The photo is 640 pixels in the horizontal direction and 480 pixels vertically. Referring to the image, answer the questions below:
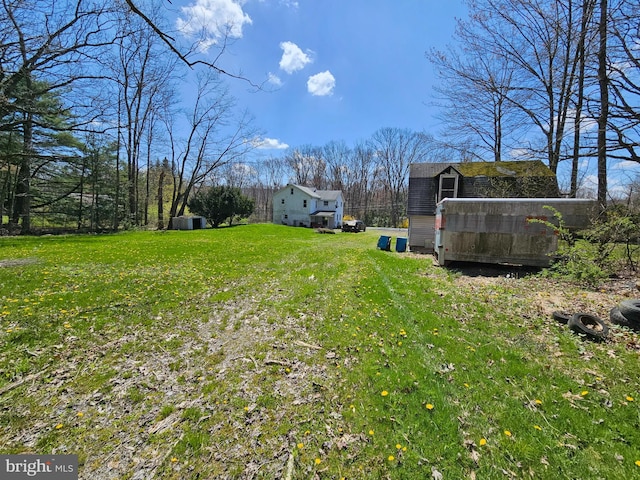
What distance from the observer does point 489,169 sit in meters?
15.8

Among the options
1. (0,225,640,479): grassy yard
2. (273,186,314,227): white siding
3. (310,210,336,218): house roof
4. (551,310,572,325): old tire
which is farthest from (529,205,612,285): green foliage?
(273,186,314,227): white siding

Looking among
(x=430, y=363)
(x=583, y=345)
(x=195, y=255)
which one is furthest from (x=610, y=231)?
(x=195, y=255)

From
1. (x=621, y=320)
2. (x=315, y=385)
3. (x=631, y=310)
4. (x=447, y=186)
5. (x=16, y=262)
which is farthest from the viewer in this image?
(x=447, y=186)

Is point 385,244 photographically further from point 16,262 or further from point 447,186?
point 16,262

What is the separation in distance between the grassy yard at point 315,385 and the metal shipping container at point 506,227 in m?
2.37

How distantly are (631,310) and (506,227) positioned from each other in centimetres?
469

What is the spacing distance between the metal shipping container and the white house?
2864 cm

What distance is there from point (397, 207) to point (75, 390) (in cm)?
4891

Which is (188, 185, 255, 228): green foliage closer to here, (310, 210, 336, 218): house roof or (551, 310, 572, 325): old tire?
(310, 210, 336, 218): house roof

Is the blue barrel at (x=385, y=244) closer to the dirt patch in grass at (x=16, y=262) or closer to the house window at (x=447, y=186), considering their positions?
the house window at (x=447, y=186)

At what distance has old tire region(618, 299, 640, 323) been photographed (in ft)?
13.8

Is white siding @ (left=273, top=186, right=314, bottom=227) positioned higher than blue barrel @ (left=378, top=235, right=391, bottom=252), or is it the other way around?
white siding @ (left=273, top=186, right=314, bottom=227)

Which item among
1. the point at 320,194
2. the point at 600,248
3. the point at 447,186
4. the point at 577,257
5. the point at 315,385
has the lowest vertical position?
the point at 315,385

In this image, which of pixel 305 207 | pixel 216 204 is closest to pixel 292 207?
pixel 305 207
